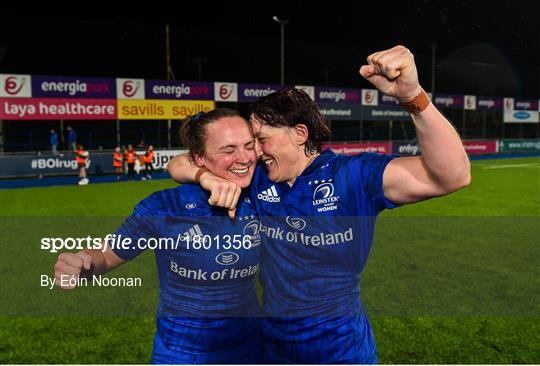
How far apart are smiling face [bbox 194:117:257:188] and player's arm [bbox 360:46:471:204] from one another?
0.74 metres

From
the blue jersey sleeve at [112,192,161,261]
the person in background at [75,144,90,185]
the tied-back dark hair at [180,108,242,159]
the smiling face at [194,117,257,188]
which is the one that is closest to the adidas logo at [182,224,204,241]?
the blue jersey sleeve at [112,192,161,261]

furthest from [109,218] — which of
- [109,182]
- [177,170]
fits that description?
[177,170]

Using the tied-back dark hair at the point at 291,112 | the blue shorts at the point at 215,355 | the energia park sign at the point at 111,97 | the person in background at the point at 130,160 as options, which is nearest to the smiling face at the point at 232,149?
the tied-back dark hair at the point at 291,112

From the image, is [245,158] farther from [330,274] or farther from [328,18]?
[328,18]

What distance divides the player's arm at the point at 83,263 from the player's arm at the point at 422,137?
1.46 metres

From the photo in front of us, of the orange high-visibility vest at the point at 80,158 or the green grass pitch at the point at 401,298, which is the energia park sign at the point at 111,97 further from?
the green grass pitch at the point at 401,298

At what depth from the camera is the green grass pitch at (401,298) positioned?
4.46 meters

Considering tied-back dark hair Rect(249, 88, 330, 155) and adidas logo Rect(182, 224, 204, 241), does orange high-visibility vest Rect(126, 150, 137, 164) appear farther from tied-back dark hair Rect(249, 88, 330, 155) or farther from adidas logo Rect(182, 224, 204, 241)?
tied-back dark hair Rect(249, 88, 330, 155)

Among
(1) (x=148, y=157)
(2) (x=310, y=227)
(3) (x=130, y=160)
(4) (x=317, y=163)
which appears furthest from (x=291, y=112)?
(1) (x=148, y=157)

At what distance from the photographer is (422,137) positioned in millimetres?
1727

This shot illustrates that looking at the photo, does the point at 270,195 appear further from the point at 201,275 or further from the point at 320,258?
the point at 201,275

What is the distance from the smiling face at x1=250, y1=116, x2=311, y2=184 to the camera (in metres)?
2.20

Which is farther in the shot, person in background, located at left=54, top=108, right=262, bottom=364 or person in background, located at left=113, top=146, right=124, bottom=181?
person in background, located at left=113, top=146, right=124, bottom=181

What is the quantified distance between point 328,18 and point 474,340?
1172 inches
